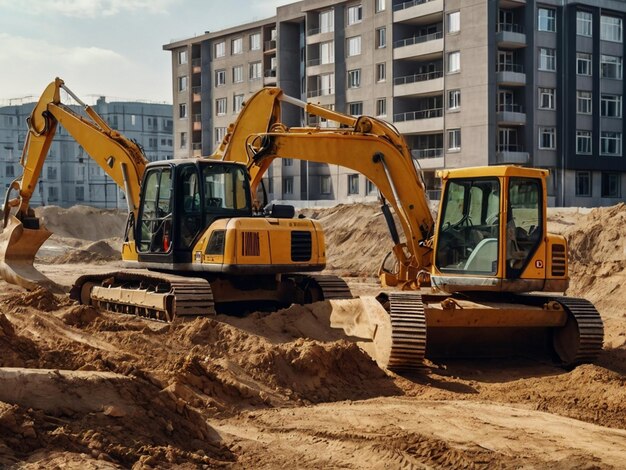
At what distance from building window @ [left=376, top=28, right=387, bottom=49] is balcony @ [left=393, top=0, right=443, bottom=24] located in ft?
4.58

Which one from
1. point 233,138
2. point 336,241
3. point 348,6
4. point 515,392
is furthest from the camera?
point 348,6

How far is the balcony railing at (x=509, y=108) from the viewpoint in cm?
5109

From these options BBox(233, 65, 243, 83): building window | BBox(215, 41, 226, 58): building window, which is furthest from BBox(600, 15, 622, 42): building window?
BBox(215, 41, 226, 58): building window

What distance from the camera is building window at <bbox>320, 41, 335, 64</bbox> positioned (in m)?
60.7

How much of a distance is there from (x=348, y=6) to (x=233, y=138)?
4382 cm

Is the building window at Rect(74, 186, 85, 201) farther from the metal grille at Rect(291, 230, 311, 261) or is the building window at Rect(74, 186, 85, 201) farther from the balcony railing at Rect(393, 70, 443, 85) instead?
the metal grille at Rect(291, 230, 311, 261)

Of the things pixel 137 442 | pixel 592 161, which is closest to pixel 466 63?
pixel 592 161

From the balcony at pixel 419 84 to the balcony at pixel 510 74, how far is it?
3.53 meters

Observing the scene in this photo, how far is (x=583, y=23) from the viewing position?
53531 mm

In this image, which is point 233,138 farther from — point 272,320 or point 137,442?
point 137,442

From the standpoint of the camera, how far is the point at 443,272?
46.2ft

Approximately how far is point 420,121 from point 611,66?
467 inches

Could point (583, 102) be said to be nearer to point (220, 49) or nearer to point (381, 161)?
point (220, 49)

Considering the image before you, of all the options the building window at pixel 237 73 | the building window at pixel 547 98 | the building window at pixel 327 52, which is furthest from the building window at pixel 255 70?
the building window at pixel 547 98
